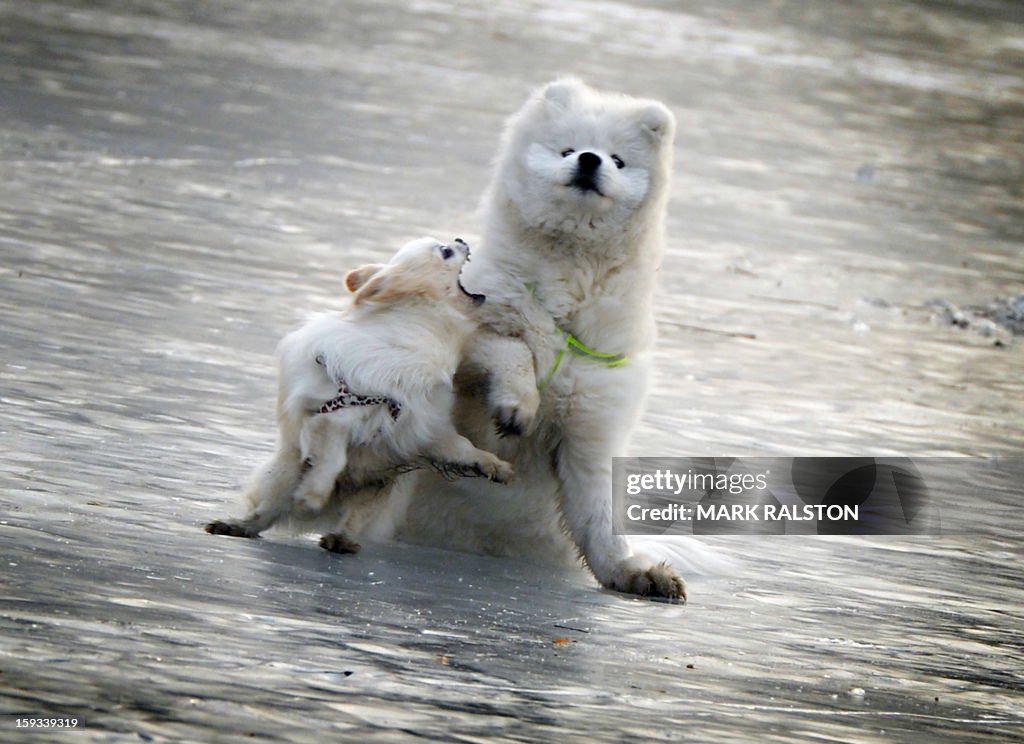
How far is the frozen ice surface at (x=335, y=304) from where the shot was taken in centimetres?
388

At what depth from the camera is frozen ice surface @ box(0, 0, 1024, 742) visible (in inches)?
153

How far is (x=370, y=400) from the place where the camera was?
5020 millimetres

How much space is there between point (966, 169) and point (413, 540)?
45.6ft

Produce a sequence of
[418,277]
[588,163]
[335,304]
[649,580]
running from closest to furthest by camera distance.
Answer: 1. [418,277]
2. [649,580]
3. [588,163]
4. [335,304]

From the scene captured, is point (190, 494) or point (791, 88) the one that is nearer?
point (190, 494)

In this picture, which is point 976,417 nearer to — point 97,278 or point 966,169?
point 97,278

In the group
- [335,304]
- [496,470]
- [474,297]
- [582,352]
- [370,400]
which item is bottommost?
[496,470]

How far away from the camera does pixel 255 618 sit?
414cm

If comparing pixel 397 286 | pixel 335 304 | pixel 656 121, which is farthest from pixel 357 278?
pixel 335 304

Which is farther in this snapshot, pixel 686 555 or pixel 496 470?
pixel 686 555

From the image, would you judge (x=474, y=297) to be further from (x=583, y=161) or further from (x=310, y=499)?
(x=310, y=499)

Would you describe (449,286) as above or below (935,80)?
below

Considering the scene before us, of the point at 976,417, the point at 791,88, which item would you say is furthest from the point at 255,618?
the point at 791,88

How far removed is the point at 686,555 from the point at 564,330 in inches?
36.3
